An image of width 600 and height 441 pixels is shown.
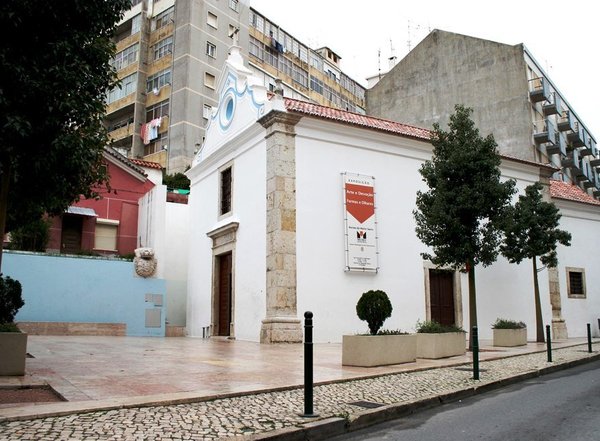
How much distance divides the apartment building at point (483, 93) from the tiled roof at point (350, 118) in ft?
33.9

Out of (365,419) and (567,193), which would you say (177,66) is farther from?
(365,419)

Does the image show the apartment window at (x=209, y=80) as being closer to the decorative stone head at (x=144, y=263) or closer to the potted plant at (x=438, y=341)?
the decorative stone head at (x=144, y=263)

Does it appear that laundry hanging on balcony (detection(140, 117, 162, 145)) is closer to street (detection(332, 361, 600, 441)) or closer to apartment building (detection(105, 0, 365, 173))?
apartment building (detection(105, 0, 365, 173))

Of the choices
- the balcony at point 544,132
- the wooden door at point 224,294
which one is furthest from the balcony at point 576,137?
the wooden door at point 224,294

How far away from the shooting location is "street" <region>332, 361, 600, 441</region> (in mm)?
4934

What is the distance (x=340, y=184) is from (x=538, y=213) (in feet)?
20.3

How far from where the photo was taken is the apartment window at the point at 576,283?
71.7 ft

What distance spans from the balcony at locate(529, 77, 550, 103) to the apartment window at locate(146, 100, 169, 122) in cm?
2246

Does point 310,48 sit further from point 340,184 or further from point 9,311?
point 9,311

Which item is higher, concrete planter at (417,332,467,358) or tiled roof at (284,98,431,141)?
tiled roof at (284,98,431,141)

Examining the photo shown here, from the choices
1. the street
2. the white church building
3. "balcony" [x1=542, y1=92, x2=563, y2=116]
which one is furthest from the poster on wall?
"balcony" [x1=542, y1=92, x2=563, y2=116]

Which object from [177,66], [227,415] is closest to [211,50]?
[177,66]

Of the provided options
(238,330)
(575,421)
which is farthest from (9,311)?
(238,330)

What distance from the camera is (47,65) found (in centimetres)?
604
